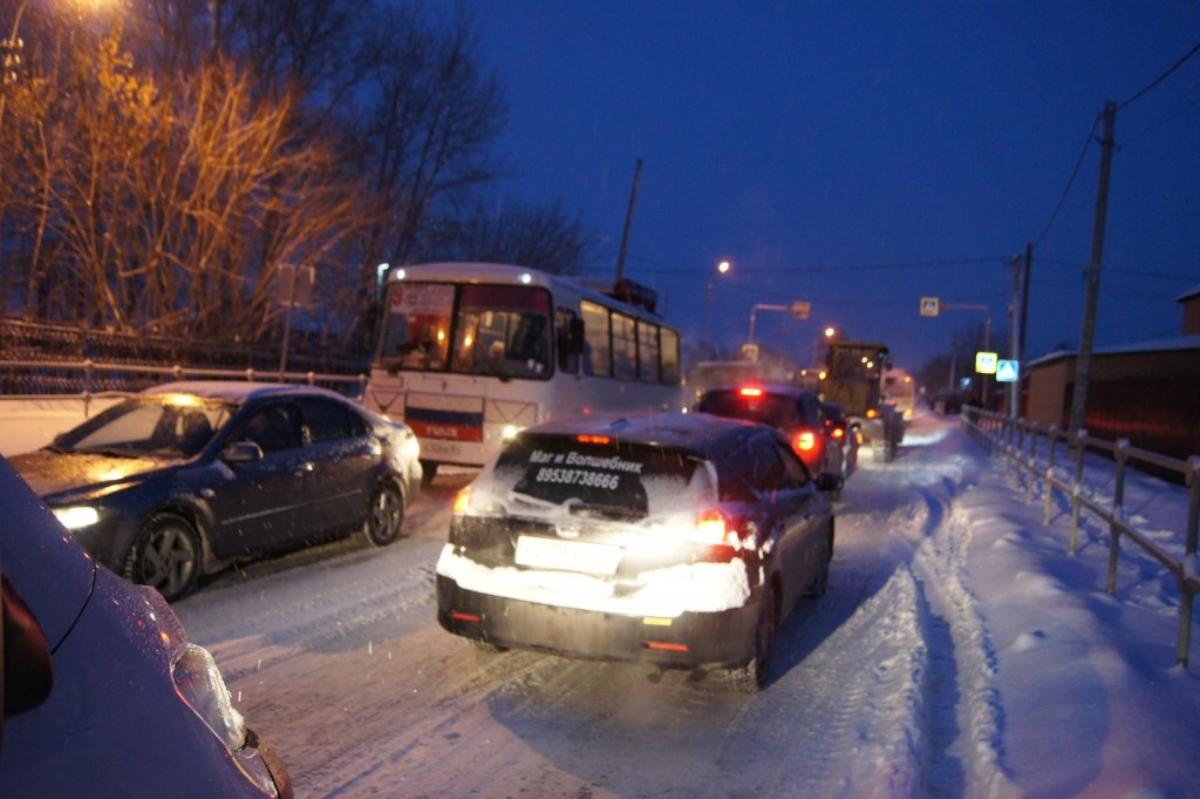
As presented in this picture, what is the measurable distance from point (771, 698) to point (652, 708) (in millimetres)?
732

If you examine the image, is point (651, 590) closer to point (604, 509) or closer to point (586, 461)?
point (604, 509)

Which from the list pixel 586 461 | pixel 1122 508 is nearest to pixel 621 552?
pixel 586 461

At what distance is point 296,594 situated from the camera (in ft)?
24.5

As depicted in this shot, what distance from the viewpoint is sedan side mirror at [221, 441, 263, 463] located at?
741 cm

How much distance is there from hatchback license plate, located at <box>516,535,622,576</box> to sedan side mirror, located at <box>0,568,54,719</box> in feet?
11.8

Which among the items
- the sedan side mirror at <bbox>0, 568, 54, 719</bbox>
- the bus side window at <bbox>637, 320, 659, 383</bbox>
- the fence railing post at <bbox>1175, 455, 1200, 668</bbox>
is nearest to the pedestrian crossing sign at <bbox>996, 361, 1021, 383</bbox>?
the bus side window at <bbox>637, 320, 659, 383</bbox>

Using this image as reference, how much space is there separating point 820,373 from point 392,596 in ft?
87.6

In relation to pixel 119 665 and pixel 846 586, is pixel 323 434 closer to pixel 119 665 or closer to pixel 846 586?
pixel 846 586

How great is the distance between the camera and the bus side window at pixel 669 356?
1980 centimetres

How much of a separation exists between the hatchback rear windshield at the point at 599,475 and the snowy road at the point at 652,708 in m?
1.11

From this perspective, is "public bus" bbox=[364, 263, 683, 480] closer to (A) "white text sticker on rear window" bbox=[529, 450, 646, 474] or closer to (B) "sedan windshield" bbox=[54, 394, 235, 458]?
(B) "sedan windshield" bbox=[54, 394, 235, 458]

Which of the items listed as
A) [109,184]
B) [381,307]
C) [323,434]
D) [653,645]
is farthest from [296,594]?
[109,184]

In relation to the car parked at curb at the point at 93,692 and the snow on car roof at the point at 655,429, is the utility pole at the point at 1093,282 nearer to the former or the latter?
the snow on car roof at the point at 655,429

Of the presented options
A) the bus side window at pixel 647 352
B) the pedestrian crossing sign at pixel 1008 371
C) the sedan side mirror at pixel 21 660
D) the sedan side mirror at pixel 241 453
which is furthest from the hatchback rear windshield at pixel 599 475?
the pedestrian crossing sign at pixel 1008 371
